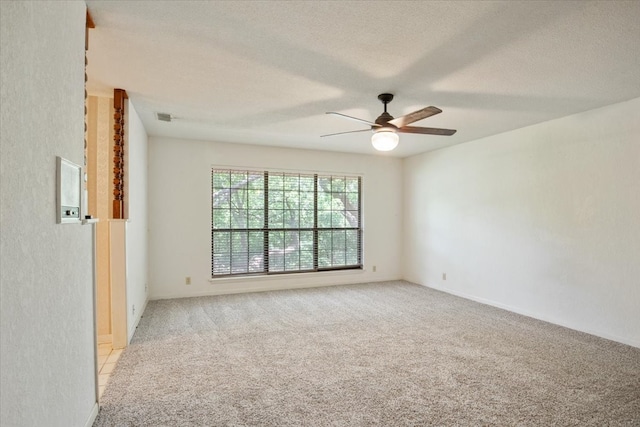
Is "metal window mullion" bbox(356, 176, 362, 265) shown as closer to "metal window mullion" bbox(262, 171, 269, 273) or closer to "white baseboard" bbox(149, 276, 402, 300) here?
"white baseboard" bbox(149, 276, 402, 300)

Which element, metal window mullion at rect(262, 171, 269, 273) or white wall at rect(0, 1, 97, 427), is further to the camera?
metal window mullion at rect(262, 171, 269, 273)

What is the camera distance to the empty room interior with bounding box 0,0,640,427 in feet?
5.31

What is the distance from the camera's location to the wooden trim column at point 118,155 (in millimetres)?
3186

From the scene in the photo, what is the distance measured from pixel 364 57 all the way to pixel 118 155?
239 cm

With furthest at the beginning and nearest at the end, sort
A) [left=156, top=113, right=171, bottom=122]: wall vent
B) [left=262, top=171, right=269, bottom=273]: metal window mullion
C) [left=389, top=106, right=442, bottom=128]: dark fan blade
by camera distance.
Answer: [left=262, top=171, right=269, bottom=273]: metal window mullion
[left=156, top=113, right=171, bottom=122]: wall vent
[left=389, top=106, right=442, bottom=128]: dark fan blade

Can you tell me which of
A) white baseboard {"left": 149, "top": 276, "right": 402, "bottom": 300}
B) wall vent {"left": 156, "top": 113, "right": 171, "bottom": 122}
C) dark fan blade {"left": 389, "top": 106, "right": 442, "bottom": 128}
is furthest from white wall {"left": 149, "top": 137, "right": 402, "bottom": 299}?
dark fan blade {"left": 389, "top": 106, "right": 442, "bottom": 128}

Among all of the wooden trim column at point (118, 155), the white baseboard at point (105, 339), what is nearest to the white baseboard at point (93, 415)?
the white baseboard at point (105, 339)

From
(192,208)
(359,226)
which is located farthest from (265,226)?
(359,226)

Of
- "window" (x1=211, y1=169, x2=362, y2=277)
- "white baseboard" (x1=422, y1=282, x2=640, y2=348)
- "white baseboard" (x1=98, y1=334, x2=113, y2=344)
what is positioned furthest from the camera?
"window" (x1=211, y1=169, x2=362, y2=277)

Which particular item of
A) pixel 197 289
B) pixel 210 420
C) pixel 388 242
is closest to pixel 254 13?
pixel 210 420

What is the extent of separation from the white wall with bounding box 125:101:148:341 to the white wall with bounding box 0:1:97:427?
5.21 feet

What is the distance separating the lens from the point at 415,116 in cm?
288

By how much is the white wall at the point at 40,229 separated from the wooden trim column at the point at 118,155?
1.35 metres

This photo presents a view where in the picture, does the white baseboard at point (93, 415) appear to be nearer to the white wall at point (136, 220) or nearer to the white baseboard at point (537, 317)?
the white wall at point (136, 220)
